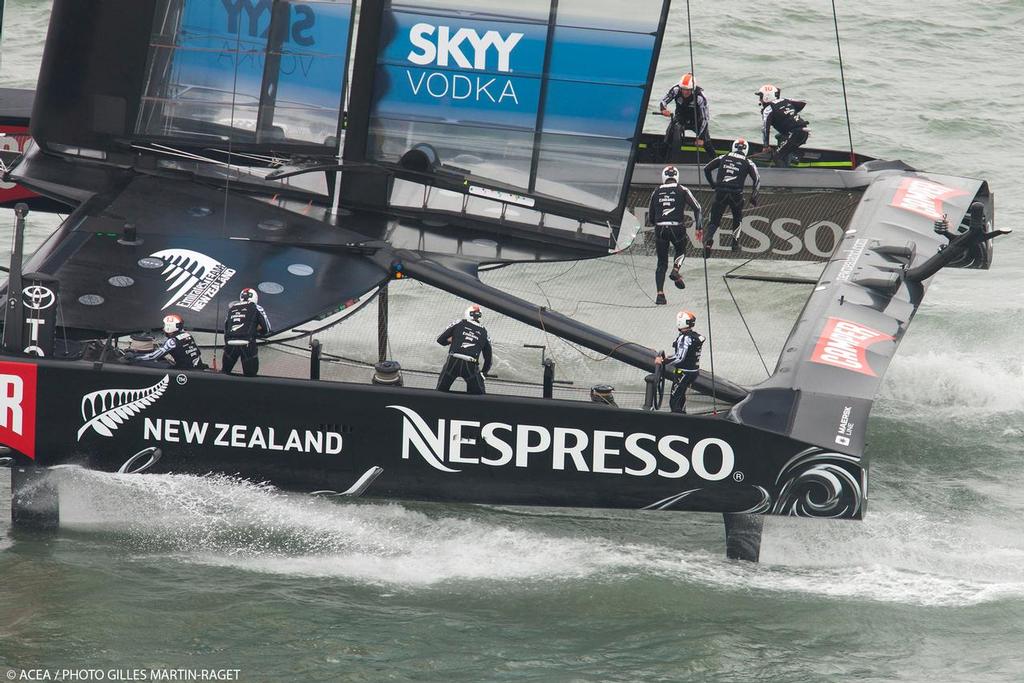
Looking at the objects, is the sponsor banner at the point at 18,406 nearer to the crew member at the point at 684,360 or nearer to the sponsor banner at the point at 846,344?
the crew member at the point at 684,360

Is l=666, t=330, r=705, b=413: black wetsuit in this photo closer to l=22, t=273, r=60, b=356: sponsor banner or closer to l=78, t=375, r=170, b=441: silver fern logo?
l=78, t=375, r=170, b=441: silver fern logo

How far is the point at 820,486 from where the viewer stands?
8758 mm

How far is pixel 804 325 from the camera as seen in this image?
10.3m

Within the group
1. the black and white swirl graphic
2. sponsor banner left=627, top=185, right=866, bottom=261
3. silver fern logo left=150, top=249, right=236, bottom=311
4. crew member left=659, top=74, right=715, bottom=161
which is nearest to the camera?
the black and white swirl graphic

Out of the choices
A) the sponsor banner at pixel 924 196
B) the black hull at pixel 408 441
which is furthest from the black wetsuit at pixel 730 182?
the black hull at pixel 408 441

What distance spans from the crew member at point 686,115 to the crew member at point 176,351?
17.8ft

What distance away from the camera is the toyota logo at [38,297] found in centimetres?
884

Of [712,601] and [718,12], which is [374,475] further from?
[718,12]

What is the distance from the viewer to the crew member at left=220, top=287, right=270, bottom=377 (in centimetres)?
898

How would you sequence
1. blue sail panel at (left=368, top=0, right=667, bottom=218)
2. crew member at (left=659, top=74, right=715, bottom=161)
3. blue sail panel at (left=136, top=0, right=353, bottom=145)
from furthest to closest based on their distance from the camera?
1. crew member at (left=659, top=74, right=715, bottom=161)
2. blue sail panel at (left=136, top=0, right=353, bottom=145)
3. blue sail panel at (left=368, top=0, right=667, bottom=218)

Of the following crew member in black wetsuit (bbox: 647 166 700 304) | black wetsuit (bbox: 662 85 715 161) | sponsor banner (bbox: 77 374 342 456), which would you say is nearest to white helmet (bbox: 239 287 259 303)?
sponsor banner (bbox: 77 374 342 456)

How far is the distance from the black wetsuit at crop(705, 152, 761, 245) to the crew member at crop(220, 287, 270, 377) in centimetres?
404

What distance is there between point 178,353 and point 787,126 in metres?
6.33

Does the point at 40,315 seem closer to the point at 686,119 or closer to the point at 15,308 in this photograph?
the point at 15,308
